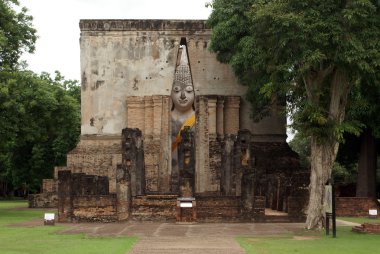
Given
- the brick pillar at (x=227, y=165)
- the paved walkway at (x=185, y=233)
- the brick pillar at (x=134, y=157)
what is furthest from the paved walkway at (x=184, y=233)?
the brick pillar at (x=227, y=165)

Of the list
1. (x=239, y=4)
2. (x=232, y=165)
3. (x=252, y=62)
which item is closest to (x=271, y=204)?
(x=232, y=165)

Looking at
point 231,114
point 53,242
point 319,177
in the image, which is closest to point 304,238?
point 319,177

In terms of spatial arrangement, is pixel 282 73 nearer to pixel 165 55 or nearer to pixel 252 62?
pixel 252 62

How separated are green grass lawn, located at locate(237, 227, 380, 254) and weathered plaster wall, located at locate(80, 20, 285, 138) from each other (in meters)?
15.0

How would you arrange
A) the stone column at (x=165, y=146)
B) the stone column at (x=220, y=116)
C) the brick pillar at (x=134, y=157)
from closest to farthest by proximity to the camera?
the brick pillar at (x=134, y=157) → the stone column at (x=165, y=146) → the stone column at (x=220, y=116)

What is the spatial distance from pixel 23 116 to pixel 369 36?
13.7m

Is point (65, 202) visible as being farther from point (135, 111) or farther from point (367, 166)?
point (367, 166)

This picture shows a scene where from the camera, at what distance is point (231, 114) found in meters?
30.2

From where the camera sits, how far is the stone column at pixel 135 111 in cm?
3005

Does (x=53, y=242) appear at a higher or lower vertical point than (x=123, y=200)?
lower

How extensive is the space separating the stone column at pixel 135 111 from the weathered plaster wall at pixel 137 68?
0.39 m

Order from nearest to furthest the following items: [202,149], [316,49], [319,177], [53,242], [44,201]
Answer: [53,242] < [316,49] < [319,177] < [202,149] < [44,201]

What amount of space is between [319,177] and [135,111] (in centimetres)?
1420

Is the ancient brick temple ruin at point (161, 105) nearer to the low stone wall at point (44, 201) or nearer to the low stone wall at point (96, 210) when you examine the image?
the low stone wall at point (44, 201)
